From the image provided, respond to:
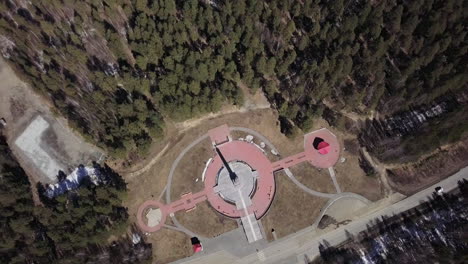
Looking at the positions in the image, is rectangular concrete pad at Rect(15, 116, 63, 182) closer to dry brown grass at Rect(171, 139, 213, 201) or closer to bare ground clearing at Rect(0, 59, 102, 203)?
bare ground clearing at Rect(0, 59, 102, 203)

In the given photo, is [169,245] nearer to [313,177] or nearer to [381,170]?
[313,177]

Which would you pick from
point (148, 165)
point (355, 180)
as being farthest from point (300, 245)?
point (148, 165)

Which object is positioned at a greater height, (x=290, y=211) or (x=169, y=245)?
(x=169, y=245)

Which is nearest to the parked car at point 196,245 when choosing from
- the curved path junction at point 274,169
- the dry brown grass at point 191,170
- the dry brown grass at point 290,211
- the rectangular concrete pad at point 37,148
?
the curved path junction at point 274,169

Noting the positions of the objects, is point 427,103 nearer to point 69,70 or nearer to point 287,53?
point 287,53

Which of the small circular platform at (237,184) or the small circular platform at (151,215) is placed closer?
the small circular platform at (151,215)

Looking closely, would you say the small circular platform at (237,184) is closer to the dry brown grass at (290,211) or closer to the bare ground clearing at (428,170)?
the dry brown grass at (290,211)

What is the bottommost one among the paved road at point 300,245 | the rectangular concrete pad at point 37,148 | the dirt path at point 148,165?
the paved road at point 300,245
